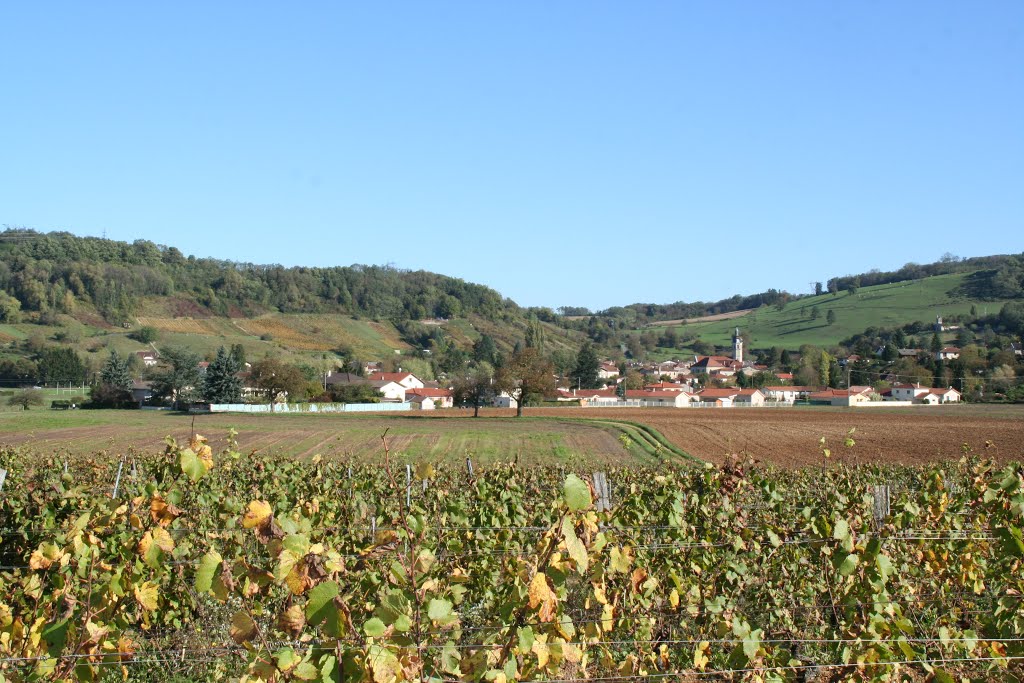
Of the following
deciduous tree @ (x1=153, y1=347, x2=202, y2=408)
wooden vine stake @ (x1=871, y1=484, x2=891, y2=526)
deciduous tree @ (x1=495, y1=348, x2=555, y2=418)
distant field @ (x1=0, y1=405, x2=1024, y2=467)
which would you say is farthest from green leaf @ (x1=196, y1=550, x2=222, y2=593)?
deciduous tree @ (x1=153, y1=347, x2=202, y2=408)

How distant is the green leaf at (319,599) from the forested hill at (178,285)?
142 metres

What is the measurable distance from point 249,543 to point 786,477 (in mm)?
7693

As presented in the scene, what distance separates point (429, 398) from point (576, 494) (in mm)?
97449

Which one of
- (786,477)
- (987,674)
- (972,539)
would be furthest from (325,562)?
(786,477)

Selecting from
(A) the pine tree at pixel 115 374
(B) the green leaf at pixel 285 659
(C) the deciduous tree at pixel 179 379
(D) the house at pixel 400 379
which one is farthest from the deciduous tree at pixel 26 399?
Result: (B) the green leaf at pixel 285 659

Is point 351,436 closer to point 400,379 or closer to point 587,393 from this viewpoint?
point 400,379

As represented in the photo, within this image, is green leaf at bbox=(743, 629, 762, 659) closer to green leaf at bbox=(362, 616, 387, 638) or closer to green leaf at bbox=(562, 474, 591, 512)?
green leaf at bbox=(562, 474, 591, 512)

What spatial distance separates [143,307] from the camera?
153 metres

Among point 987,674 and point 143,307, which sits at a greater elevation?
point 143,307

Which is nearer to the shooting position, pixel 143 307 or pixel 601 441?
pixel 601 441

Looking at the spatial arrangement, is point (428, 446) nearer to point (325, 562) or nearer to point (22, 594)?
point (22, 594)

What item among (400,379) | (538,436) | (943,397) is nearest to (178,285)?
(400,379)

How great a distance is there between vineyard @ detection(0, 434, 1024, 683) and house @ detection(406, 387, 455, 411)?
86.6 meters

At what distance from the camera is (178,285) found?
557ft
